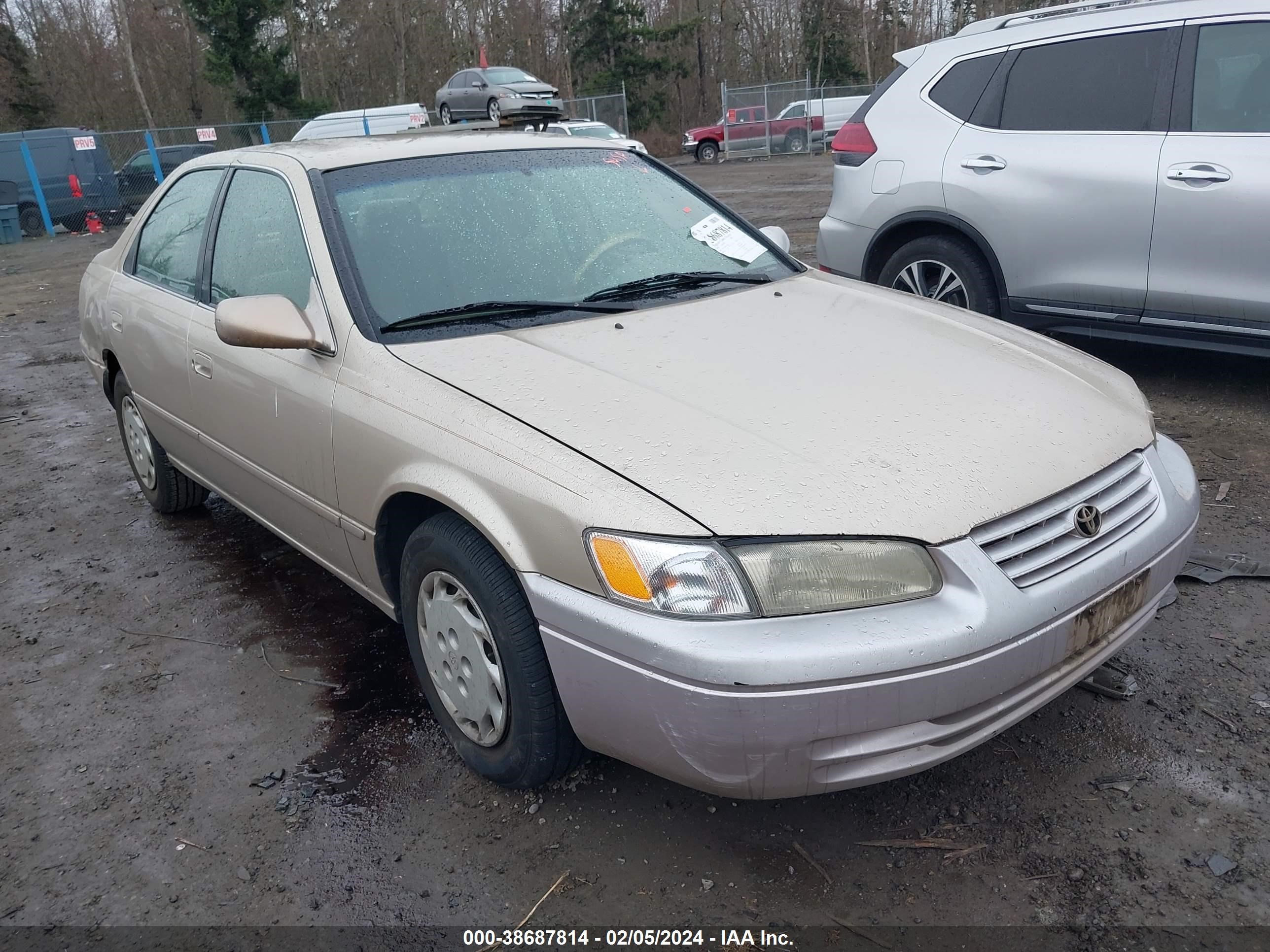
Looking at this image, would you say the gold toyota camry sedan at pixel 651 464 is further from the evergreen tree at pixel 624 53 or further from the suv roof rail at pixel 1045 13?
the evergreen tree at pixel 624 53

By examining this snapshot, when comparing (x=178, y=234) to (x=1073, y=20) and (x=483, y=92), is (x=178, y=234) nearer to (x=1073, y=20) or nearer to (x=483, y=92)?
(x=1073, y=20)

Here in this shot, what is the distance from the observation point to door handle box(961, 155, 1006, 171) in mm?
5121

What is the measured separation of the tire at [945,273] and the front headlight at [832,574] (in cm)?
345

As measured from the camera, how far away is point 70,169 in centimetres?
2111

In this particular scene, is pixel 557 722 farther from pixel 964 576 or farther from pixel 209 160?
pixel 209 160

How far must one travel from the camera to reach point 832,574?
2.01m

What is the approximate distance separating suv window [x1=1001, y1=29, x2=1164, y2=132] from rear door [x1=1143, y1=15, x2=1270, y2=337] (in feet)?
0.52

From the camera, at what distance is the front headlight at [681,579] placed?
6.51ft

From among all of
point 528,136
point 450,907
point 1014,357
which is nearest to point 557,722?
point 450,907

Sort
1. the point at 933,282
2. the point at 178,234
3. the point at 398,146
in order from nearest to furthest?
1. the point at 398,146
2. the point at 178,234
3. the point at 933,282

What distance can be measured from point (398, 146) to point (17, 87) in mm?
36733

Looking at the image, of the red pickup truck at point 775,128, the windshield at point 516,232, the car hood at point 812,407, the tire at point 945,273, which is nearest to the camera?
the car hood at point 812,407

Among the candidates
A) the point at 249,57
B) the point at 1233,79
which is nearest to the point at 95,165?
the point at 249,57

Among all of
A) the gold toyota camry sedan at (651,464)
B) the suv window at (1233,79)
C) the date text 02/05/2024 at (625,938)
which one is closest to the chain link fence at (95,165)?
the suv window at (1233,79)
